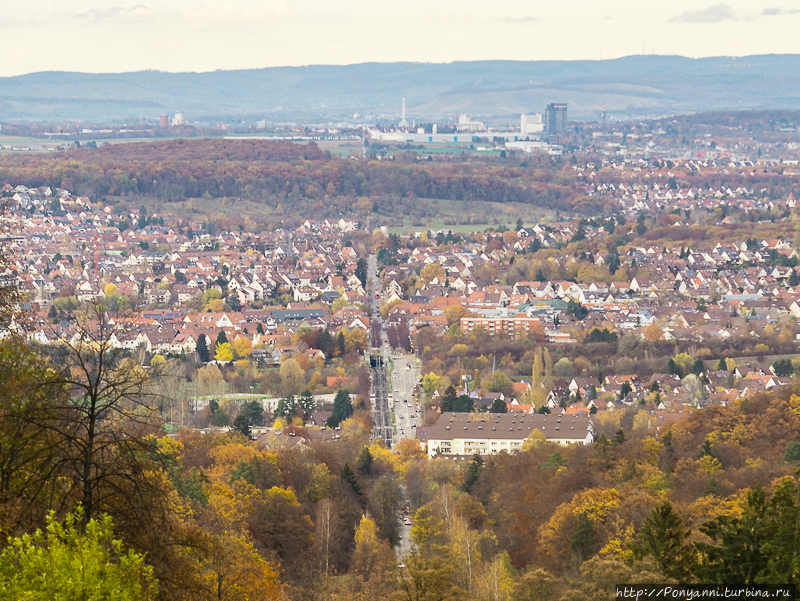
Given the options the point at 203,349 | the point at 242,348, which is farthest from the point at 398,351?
the point at 203,349

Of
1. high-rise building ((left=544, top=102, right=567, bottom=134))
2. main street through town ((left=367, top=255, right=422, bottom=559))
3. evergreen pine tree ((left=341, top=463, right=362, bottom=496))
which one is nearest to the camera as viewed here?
evergreen pine tree ((left=341, top=463, right=362, bottom=496))

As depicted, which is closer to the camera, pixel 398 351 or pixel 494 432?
pixel 494 432

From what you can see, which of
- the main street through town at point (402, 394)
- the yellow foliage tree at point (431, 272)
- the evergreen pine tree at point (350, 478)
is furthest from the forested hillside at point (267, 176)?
the evergreen pine tree at point (350, 478)

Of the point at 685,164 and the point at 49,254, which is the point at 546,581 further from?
the point at 685,164

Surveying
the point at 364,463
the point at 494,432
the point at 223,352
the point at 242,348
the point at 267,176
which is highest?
the point at 364,463

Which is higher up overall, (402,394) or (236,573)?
(236,573)

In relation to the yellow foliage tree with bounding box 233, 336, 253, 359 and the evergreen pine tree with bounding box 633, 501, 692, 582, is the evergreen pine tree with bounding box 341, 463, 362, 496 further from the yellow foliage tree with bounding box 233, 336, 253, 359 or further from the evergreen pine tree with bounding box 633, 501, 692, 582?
the yellow foliage tree with bounding box 233, 336, 253, 359

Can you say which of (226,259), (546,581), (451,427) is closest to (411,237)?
(226,259)

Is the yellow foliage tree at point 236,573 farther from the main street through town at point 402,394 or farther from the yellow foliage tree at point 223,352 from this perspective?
the yellow foliage tree at point 223,352

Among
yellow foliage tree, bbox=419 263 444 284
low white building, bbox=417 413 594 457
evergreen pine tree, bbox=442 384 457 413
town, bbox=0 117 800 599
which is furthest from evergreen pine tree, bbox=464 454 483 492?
yellow foliage tree, bbox=419 263 444 284

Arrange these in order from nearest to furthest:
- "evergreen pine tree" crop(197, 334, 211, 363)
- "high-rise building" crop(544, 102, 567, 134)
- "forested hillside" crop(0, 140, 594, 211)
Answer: "evergreen pine tree" crop(197, 334, 211, 363), "forested hillside" crop(0, 140, 594, 211), "high-rise building" crop(544, 102, 567, 134)

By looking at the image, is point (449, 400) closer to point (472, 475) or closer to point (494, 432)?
point (494, 432)
